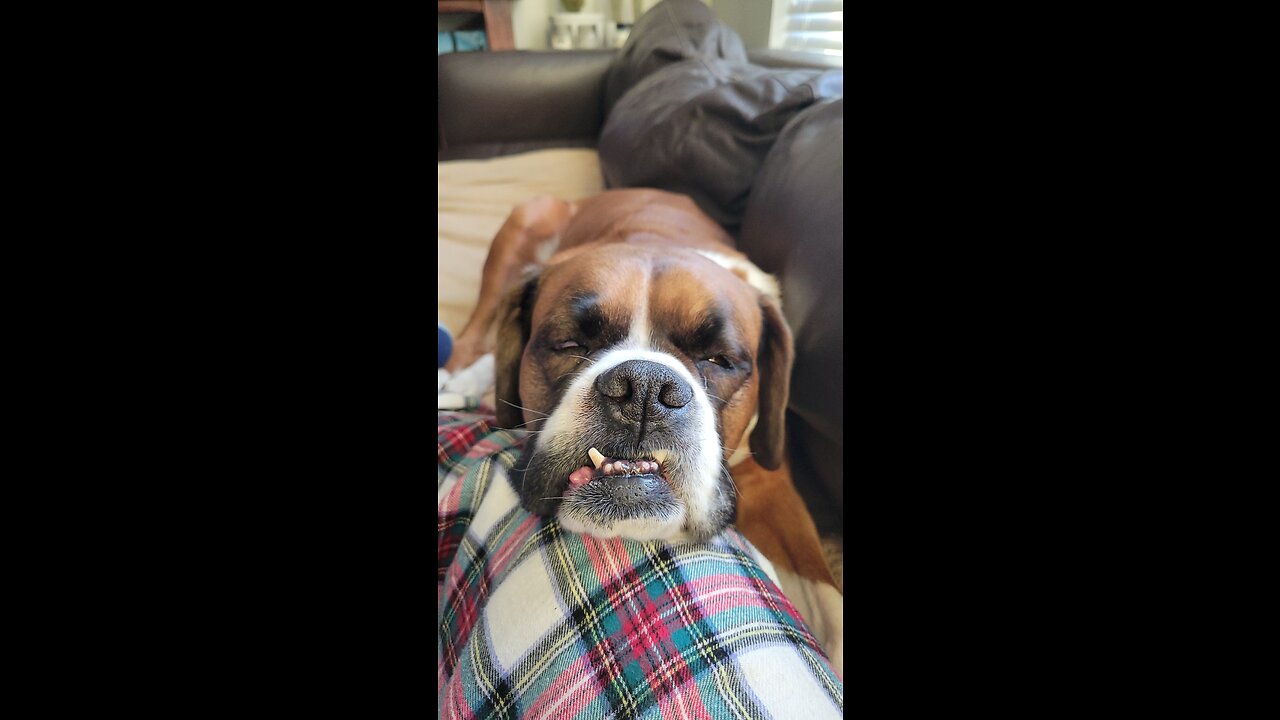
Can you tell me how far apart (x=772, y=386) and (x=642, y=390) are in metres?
0.25

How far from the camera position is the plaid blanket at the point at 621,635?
639 mm

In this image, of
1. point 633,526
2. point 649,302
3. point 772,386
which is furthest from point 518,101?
point 633,526

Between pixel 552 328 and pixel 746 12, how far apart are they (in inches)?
21.7

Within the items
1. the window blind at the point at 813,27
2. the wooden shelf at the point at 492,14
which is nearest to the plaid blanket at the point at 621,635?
the window blind at the point at 813,27

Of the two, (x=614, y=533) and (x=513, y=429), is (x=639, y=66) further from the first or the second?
(x=614, y=533)

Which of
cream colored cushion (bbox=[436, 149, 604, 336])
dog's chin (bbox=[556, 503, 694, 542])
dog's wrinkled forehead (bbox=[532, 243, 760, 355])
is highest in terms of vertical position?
cream colored cushion (bbox=[436, 149, 604, 336])

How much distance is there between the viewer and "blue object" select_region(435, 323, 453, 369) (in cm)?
101

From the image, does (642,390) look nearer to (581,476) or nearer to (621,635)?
(581,476)

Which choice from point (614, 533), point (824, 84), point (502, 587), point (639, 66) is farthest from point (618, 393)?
point (639, 66)

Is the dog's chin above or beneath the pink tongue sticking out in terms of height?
beneath

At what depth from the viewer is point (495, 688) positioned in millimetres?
678

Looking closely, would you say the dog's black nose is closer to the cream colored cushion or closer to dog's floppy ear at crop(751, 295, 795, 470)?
dog's floppy ear at crop(751, 295, 795, 470)

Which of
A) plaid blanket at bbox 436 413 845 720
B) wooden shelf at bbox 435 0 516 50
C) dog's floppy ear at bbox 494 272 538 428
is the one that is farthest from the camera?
wooden shelf at bbox 435 0 516 50

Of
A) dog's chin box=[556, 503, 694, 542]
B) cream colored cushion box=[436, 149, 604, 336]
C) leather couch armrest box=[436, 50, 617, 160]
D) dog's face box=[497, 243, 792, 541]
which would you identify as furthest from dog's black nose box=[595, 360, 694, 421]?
leather couch armrest box=[436, 50, 617, 160]
